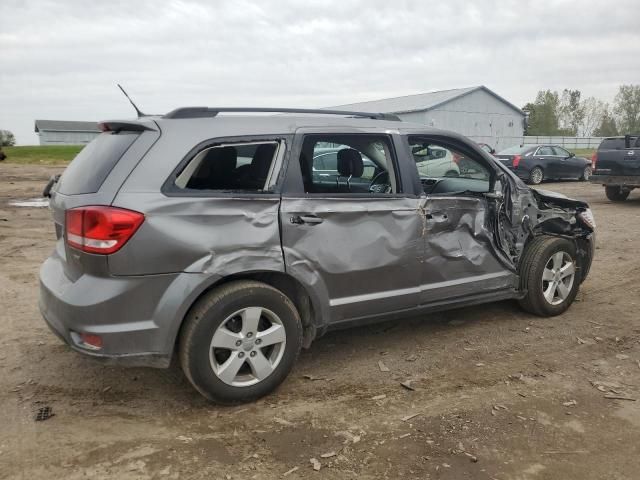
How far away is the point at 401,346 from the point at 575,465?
1.70 metres

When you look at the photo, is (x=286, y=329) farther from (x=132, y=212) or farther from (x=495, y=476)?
(x=495, y=476)

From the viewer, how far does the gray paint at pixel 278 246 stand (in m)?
3.00

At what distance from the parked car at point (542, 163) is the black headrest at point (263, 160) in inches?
638

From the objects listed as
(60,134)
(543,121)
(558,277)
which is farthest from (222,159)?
(60,134)

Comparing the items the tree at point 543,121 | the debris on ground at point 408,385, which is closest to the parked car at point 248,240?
the debris on ground at point 408,385

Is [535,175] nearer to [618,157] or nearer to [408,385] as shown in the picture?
[618,157]

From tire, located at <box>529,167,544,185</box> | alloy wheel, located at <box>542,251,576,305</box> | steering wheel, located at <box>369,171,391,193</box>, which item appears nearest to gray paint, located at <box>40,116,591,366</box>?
steering wheel, located at <box>369,171,391,193</box>

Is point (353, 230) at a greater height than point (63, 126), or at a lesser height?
lesser

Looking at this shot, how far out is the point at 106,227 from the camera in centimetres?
292

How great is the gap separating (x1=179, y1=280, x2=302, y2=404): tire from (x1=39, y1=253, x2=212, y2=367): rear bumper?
132 mm

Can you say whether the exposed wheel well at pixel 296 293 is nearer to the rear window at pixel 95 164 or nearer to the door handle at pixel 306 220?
the door handle at pixel 306 220

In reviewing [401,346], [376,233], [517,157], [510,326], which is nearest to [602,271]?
[510,326]

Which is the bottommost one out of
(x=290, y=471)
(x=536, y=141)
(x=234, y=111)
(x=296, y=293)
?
(x=290, y=471)

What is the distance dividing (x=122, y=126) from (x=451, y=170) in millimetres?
2817
